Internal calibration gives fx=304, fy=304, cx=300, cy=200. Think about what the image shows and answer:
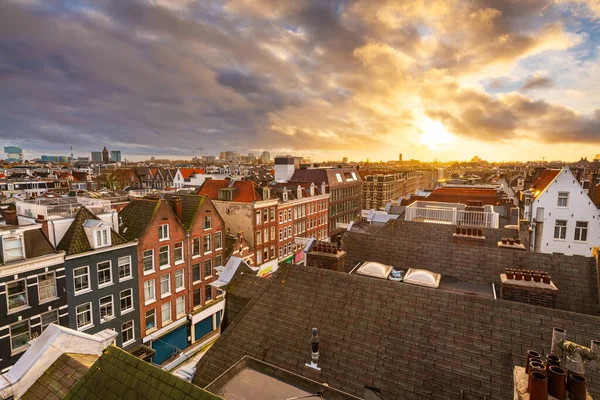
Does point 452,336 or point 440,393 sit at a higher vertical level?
point 452,336

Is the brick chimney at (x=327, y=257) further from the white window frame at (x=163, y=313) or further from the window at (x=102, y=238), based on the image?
the white window frame at (x=163, y=313)

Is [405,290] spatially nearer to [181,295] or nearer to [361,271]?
[361,271]

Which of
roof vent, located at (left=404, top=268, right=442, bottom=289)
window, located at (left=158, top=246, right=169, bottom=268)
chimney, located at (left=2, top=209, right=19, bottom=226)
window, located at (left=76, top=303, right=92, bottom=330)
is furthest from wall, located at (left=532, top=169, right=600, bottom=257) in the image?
chimney, located at (left=2, top=209, right=19, bottom=226)

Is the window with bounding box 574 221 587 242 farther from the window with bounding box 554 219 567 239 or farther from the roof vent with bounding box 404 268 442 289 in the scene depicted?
the roof vent with bounding box 404 268 442 289

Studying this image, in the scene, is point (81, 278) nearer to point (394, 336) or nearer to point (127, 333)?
point (127, 333)

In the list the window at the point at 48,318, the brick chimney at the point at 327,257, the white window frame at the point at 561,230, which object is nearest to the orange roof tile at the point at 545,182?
the white window frame at the point at 561,230

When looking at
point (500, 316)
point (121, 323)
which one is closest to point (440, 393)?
point (500, 316)
